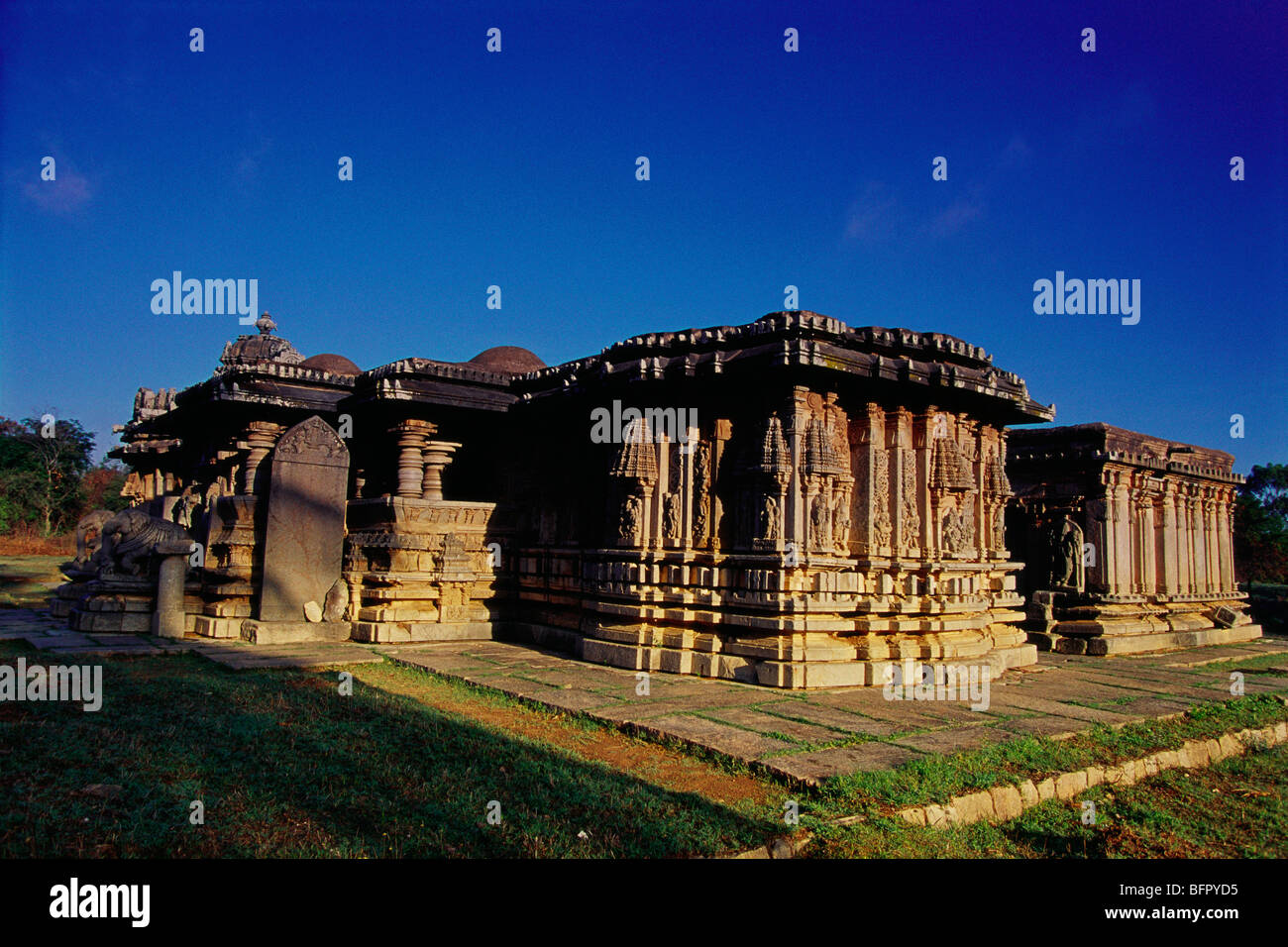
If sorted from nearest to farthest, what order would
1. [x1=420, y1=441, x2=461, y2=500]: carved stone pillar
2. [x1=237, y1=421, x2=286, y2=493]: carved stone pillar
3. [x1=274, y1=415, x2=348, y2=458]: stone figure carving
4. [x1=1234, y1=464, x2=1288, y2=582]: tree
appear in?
1. [x1=274, y1=415, x2=348, y2=458]: stone figure carving
2. [x1=420, y1=441, x2=461, y2=500]: carved stone pillar
3. [x1=237, y1=421, x2=286, y2=493]: carved stone pillar
4. [x1=1234, y1=464, x2=1288, y2=582]: tree

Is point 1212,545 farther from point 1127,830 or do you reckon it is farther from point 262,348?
point 262,348

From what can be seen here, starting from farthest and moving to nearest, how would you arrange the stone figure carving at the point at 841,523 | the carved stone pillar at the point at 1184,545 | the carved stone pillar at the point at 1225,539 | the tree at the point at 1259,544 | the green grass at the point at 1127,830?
the tree at the point at 1259,544
the carved stone pillar at the point at 1225,539
the carved stone pillar at the point at 1184,545
the stone figure carving at the point at 841,523
the green grass at the point at 1127,830

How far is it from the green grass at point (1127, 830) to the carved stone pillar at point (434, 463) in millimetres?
9420

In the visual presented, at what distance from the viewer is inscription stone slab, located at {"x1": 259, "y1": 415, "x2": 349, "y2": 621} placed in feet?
35.5

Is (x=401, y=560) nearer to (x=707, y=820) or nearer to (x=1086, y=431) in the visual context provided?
(x=707, y=820)

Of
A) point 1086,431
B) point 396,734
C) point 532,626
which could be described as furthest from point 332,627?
point 1086,431

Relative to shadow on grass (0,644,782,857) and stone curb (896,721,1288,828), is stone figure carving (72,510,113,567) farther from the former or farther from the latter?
stone curb (896,721,1288,828)

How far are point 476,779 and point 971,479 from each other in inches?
269

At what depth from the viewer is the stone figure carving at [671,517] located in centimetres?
908

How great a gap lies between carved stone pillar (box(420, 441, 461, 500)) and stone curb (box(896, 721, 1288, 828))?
9.27 metres

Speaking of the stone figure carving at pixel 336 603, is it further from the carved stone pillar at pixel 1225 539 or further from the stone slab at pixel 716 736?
the carved stone pillar at pixel 1225 539

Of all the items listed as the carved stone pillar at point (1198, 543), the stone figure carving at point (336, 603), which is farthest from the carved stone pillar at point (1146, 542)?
the stone figure carving at point (336, 603)

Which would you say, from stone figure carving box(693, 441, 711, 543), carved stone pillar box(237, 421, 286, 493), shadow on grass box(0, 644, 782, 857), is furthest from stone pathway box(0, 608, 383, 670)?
stone figure carving box(693, 441, 711, 543)
